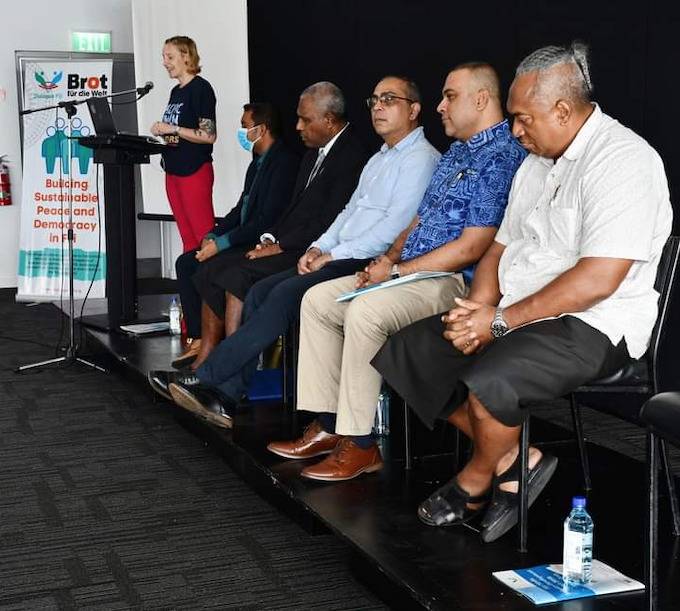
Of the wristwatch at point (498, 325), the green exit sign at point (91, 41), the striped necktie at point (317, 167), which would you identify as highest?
the green exit sign at point (91, 41)

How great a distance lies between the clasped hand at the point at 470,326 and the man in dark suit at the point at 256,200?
2109 millimetres

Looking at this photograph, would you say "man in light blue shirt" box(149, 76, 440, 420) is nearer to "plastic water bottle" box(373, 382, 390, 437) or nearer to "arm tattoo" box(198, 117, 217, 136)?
"plastic water bottle" box(373, 382, 390, 437)

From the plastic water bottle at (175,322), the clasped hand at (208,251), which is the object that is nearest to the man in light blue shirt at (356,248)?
the clasped hand at (208,251)

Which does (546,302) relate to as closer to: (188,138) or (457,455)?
(457,455)

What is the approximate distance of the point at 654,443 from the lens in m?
1.87

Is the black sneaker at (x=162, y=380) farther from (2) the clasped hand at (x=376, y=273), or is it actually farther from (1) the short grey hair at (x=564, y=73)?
(1) the short grey hair at (x=564, y=73)

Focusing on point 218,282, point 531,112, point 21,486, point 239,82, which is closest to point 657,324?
point 531,112

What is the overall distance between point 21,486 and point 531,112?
2.18 m

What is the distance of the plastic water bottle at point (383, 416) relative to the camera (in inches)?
131

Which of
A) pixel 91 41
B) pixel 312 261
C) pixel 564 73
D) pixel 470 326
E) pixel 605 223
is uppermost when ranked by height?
pixel 91 41

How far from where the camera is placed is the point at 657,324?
2.45m

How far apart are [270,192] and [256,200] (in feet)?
0.41

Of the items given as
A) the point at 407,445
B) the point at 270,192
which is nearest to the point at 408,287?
the point at 407,445

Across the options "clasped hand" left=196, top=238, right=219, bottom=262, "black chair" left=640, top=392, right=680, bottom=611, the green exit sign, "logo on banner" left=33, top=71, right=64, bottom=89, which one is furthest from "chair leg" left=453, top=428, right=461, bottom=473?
the green exit sign
